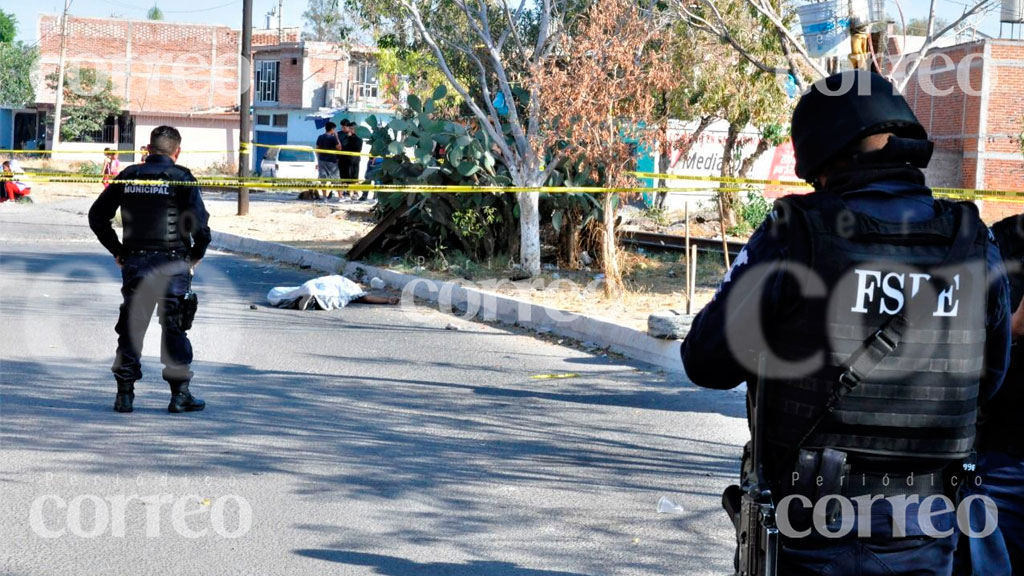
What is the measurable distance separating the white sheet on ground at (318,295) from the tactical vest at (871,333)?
10.0 m

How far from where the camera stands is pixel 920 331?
8.30ft

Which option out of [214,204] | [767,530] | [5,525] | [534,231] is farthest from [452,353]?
[214,204]

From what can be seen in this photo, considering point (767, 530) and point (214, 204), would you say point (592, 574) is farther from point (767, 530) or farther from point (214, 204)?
point (214, 204)

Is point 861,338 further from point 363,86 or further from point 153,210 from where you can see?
point 363,86

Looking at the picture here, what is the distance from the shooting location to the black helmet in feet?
8.37

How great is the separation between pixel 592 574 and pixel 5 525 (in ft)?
8.24

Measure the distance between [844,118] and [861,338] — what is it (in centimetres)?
47

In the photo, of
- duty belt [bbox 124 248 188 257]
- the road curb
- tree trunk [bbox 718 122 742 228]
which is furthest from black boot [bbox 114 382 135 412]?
tree trunk [bbox 718 122 742 228]

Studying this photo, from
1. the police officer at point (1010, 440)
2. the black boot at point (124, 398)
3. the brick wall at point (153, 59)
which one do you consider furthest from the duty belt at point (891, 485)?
the brick wall at point (153, 59)

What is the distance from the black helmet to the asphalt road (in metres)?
2.57

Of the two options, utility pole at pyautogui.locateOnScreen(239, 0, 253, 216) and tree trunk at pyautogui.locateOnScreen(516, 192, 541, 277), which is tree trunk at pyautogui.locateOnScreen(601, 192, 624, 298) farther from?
utility pole at pyautogui.locateOnScreen(239, 0, 253, 216)

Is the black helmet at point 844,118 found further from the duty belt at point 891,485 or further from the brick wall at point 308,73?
the brick wall at point 308,73

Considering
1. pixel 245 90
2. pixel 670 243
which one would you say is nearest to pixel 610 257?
pixel 670 243

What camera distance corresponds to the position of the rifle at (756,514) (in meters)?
2.51
